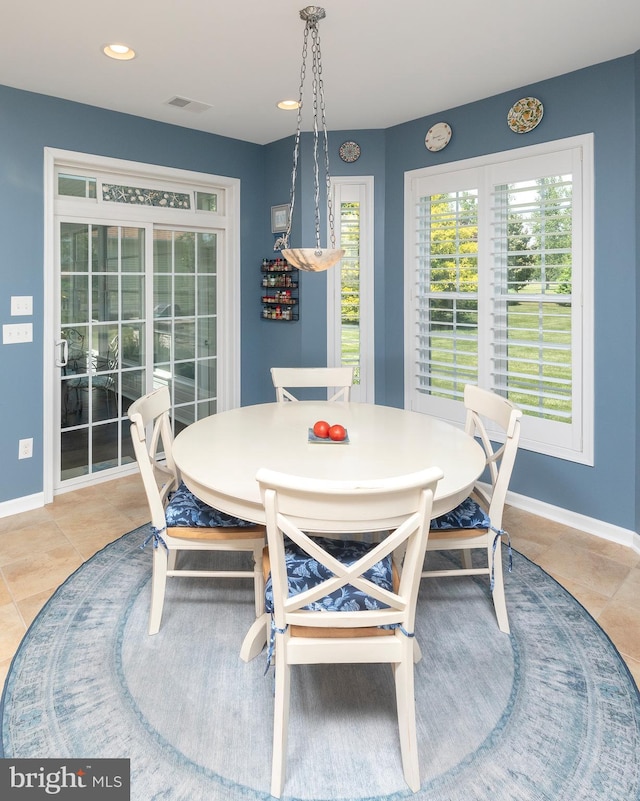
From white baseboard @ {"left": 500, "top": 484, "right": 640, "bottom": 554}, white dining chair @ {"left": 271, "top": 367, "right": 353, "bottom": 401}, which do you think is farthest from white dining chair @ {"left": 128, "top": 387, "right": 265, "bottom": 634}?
white baseboard @ {"left": 500, "top": 484, "right": 640, "bottom": 554}

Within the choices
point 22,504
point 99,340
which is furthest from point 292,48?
point 22,504

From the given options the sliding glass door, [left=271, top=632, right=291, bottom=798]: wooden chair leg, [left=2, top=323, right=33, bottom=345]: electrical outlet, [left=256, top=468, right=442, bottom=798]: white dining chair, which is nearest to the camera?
[left=256, top=468, right=442, bottom=798]: white dining chair

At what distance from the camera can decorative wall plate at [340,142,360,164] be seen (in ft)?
14.1

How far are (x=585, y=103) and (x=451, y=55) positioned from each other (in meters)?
0.81

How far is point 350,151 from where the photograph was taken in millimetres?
4312

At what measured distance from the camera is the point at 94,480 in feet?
13.5

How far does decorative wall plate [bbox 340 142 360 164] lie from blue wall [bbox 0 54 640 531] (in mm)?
45

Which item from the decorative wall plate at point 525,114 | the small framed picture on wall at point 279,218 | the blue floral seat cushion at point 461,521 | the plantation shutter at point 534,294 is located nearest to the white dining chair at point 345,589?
the blue floral seat cushion at point 461,521

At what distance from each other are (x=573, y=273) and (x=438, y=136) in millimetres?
1433

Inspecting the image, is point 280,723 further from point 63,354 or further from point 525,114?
point 525,114

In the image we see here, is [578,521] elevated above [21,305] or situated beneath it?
situated beneath

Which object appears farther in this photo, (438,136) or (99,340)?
(99,340)

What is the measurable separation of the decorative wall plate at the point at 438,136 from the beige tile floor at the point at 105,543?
2.52 metres

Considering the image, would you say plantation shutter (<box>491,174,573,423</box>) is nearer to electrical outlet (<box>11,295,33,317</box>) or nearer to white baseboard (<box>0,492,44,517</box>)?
electrical outlet (<box>11,295,33,317</box>)
